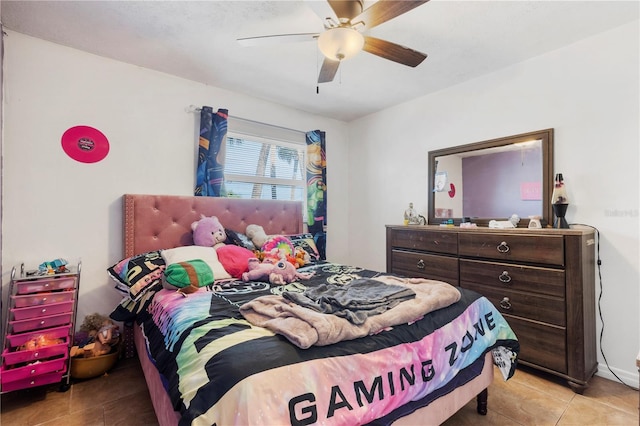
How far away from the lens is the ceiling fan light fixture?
1558 mm

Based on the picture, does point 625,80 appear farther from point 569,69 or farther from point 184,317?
point 184,317

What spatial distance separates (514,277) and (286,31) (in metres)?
2.41

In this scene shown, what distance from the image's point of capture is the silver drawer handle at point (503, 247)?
2.20 meters

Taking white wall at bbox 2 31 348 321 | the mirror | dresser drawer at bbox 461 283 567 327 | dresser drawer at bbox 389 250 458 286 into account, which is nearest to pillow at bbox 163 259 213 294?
white wall at bbox 2 31 348 321

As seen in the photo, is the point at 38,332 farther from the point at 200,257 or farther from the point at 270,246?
the point at 270,246

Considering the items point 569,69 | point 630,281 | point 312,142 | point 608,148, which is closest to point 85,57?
point 312,142

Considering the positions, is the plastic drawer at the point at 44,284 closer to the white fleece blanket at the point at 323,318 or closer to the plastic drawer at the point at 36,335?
the plastic drawer at the point at 36,335

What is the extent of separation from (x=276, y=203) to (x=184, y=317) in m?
1.98

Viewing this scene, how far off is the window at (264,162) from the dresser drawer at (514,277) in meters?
2.04

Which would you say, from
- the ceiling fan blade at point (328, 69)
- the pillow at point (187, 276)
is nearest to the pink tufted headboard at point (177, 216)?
the pillow at point (187, 276)

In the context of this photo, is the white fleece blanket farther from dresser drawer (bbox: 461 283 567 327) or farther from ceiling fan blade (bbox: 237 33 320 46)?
ceiling fan blade (bbox: 237 33 320 46)

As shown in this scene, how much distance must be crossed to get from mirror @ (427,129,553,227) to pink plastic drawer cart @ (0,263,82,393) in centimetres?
315

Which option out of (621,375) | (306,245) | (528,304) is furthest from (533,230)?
(306,245)

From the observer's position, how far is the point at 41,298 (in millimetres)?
1869
